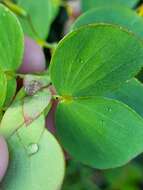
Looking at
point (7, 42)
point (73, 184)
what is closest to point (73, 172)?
point (73, 184)

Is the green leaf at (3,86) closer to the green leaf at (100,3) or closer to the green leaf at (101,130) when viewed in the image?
the green leaf at (101,130)

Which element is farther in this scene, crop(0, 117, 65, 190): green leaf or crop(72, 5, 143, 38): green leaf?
crop(72, 5, 143, 38): green leaf

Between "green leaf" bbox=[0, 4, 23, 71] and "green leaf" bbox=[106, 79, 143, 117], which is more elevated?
"green leaf" bbox=[0, 4, 23, 71]

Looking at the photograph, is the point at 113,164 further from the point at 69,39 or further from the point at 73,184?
the point at 73,184

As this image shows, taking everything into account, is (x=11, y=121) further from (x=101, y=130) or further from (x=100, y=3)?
(x=100, y=3)

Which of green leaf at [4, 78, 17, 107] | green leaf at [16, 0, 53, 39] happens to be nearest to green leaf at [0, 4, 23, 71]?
green leaf at [4, 78, 17, 107]

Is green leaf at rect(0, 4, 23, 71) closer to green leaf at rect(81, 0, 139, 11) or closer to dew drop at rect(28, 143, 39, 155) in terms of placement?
dew drop at rect(28, 143, 39, 155)

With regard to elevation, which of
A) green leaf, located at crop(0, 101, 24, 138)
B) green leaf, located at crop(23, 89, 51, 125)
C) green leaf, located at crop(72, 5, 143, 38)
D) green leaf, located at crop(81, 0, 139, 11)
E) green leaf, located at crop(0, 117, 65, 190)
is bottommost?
green leaf, located at crop(0, 117, 65, 190)
